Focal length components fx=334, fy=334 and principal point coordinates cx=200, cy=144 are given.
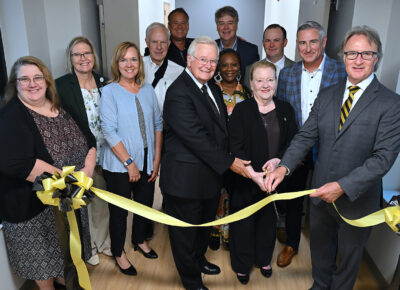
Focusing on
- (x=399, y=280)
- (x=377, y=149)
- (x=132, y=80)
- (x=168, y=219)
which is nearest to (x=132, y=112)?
(x=132, y=80)

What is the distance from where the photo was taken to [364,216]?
198 centimetres

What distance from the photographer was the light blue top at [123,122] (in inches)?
94.3

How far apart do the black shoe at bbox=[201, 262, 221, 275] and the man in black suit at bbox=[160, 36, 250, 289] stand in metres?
0.35

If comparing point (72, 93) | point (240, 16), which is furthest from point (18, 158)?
point (240, 16)

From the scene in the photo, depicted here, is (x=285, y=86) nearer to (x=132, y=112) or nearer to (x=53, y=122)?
(x=132, y=112)

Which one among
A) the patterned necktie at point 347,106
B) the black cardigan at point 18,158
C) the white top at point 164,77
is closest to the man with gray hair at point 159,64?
the white top at point 164,77

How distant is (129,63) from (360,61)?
4.97 ft

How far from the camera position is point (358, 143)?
186cm

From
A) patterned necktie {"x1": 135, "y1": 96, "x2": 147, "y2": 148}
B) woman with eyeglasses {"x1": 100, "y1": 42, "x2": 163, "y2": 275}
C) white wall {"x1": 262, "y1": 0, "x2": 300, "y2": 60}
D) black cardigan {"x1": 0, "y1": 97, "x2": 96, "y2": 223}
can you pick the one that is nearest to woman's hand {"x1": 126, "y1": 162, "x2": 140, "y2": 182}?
woman with eyeglasses {"x1": 100, "y1": 42, "x2": 163, "y2": 275}

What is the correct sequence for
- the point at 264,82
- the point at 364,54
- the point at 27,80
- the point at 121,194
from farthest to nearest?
1. the point at 121,194
2. the point at 264,82
3. the point at 27,80
4. the point at 364,54

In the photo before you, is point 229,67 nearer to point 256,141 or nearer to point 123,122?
point 256,141

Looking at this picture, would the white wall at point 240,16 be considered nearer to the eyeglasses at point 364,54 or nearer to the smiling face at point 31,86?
the eyeglasses at point 364,54

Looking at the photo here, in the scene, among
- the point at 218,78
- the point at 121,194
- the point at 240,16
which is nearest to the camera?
the point at 121,194

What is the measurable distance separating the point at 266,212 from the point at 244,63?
1.49 meters
